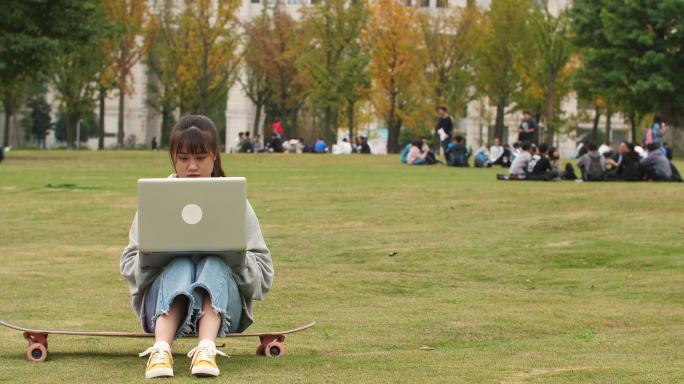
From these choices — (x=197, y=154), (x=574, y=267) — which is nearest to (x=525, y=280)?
(x=574, y=267)

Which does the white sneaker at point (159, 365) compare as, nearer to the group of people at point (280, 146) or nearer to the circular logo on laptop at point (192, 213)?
the circular logo on laptop at point (192, 213)

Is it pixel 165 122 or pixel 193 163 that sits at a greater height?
pixel 193 163

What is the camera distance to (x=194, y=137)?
24.4 ft

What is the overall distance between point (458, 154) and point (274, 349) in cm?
3280

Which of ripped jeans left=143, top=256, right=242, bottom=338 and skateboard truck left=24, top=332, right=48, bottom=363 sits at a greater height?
ripped jeans left=143, top=256, right=242, bottom=338

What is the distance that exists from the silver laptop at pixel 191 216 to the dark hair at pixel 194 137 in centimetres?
56

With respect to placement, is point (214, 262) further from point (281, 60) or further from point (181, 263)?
point (281, 60)

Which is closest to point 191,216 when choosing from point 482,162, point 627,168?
point 627,168

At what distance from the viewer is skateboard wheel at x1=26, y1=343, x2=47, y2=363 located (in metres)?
7.30

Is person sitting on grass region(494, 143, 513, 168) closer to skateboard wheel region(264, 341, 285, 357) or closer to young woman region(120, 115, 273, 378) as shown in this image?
skateboard wheel region(264, 341, 285, 357)

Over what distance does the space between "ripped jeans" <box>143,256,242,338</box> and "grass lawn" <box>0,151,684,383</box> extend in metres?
0.27

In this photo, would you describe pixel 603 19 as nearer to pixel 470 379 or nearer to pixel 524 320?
pixel 524 320

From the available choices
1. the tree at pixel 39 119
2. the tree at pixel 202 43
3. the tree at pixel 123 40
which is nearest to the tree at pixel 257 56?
the tree at pixel 202 43

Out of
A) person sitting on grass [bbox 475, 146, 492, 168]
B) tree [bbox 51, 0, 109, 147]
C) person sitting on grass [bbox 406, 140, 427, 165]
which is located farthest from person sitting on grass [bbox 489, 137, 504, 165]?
tree [bbox 51, 0, 109, 147]
